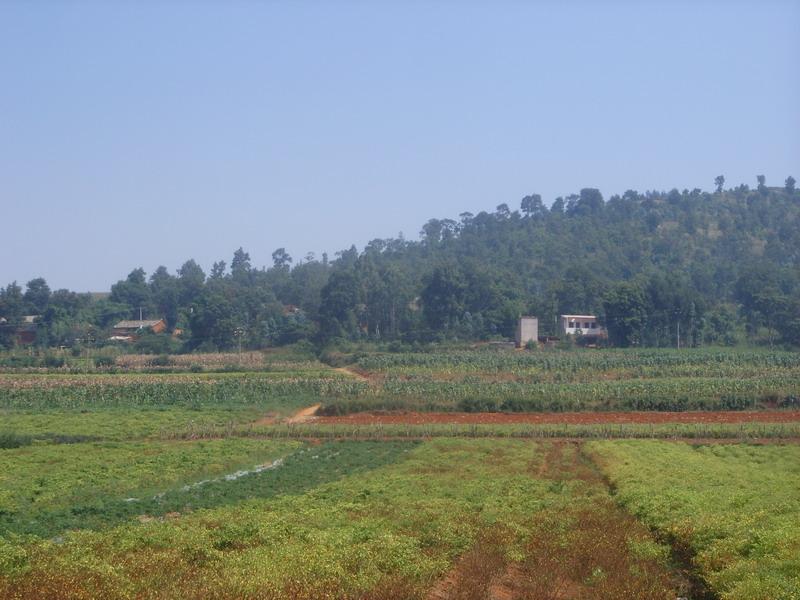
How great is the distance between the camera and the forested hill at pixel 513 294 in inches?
4087

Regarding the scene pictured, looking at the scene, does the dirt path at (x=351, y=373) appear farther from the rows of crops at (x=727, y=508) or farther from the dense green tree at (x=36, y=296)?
the dense green tree at (x=36, y=296)

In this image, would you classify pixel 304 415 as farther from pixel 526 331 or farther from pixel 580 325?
pixel 580 325

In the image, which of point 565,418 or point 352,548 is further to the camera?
point 565,418

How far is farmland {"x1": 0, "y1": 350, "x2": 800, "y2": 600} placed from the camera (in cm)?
1494

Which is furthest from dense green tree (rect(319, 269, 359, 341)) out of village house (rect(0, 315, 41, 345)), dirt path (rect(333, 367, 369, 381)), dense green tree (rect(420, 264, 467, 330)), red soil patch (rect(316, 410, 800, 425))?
red soil patch (rect(316, 410, 800, 425))

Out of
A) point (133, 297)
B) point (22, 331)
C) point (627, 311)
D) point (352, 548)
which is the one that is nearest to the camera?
point (352, 548)

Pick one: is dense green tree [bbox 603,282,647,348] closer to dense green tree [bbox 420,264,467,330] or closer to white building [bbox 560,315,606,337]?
white building [bbox 560,315,606,337]

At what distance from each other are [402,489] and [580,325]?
88303 millimetres

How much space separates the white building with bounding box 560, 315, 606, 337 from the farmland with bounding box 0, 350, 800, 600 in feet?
133

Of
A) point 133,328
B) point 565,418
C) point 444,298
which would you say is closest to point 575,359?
point 565,418

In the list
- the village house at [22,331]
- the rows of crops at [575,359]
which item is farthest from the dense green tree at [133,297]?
the rows of crops at [575,359]

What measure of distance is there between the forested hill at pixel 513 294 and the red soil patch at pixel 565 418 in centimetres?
4576

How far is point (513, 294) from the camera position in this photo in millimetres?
119688

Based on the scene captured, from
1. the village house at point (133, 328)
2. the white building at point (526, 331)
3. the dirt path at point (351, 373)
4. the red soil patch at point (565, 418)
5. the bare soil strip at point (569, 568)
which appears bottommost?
the red soil patch at point (565, 418)
